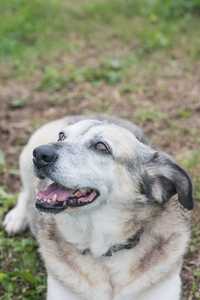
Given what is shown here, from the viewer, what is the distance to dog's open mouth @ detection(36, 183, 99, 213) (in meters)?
3.86

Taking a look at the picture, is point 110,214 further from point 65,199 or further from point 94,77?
point 94,77

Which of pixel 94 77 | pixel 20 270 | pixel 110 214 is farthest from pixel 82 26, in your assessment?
pixel 110 214

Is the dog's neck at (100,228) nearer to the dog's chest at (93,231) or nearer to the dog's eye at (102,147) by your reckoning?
the dog's chest at (93,231)

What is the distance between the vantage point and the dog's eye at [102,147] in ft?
13.0

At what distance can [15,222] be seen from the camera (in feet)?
17.4

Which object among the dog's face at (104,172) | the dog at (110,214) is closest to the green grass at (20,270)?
the dog at (110,214)

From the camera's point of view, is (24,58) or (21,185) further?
(24,58)

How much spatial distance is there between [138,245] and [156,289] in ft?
0.97

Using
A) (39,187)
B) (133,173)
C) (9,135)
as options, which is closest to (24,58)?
(9,135)

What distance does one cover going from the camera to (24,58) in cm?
827

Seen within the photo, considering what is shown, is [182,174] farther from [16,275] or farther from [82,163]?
[16,275]

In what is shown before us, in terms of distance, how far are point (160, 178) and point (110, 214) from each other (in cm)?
36

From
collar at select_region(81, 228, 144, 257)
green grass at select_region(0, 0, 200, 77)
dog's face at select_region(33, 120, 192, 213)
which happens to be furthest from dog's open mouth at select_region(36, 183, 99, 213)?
green grass at select_region(0, 0, 200, 77)

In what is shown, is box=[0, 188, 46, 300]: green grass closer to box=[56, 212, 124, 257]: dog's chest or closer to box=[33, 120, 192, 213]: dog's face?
box=[56, 212, 124, 257]: dog's chest
